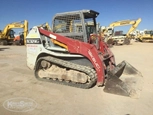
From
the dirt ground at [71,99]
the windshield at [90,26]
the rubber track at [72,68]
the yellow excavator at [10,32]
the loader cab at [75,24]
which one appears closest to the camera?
the dirt ground at [71,99]

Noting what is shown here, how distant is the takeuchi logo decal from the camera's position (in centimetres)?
351

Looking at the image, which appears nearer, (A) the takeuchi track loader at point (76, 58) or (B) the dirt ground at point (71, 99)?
(B) the dirt ground at point (71, 99)

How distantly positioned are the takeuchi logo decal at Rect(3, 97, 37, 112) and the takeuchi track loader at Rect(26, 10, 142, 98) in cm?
143

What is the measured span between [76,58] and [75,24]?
111 cm

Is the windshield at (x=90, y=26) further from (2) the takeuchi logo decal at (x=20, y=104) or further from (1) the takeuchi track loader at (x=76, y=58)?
(2) the takeuchi logo decal at (x=20, y=104)

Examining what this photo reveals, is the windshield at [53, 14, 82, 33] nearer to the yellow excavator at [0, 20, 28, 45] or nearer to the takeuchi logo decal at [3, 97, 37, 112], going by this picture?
the takeuchi logo decal at [3, 97, 37, 112]

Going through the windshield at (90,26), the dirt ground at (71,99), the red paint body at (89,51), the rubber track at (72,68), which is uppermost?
the windshield at (90,26)

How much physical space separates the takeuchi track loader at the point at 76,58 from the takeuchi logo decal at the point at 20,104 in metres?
1.43

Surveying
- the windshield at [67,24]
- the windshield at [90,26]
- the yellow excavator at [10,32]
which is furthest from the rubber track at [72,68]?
the yellow excavator at [10,32]

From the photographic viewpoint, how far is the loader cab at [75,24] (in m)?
5.20

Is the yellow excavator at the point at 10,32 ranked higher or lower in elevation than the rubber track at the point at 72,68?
higher

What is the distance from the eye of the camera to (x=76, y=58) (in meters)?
5.13

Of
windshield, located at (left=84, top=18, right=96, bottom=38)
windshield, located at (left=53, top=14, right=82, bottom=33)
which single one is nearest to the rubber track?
windshield, located at (left=53, top=14, right=82, bottom=33)

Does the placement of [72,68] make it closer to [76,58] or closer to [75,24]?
[76,58]
